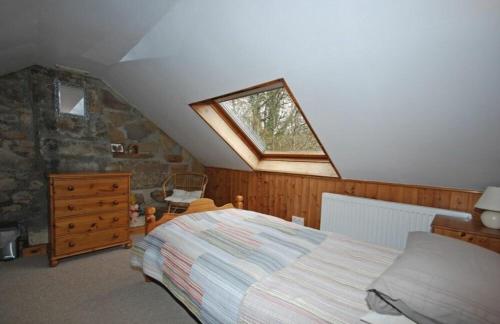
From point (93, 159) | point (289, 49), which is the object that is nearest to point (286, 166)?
point (289, 49)

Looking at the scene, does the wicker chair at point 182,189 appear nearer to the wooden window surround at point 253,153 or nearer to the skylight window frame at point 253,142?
the wooden window surround at point 253,153

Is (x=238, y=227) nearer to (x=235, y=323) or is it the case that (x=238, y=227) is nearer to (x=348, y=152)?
(x=235, y=323)

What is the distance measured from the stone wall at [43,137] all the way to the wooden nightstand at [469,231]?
12.0ft

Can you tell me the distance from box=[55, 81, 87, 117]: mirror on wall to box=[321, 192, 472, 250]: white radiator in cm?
318

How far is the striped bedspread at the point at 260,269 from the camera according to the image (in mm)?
Answer: 1006

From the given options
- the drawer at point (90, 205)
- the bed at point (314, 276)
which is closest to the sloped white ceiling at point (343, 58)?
the bed at point (314, 276)

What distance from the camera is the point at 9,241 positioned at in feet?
8.05

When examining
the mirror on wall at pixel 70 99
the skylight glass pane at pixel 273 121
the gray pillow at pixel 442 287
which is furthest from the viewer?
the mirror on wall at pixel 70 99

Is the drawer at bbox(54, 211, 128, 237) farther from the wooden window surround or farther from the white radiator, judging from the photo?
the white radiator

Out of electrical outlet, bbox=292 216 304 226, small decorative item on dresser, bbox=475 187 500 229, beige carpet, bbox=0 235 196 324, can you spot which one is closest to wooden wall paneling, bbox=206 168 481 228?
electrical outlet, bbox=292 216 304 226

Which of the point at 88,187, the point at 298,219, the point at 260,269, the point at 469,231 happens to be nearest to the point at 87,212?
the point at 88,187

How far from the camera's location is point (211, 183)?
14.2 feet

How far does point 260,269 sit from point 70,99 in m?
3.13

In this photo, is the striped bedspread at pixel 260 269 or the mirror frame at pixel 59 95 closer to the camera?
the striped bedspread at pixel 260 269
